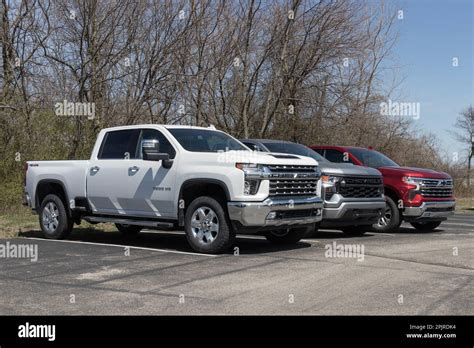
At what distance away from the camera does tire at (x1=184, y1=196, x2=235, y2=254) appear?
30.3 feet

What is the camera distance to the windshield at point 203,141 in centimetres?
1019

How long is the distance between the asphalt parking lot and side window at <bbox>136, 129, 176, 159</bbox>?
5.42ft

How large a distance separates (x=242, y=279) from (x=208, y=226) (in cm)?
204

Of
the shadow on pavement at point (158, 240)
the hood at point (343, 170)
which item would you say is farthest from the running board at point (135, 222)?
→ the hood at point (343, 170)

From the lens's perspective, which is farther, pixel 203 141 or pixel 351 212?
pixel 351 212

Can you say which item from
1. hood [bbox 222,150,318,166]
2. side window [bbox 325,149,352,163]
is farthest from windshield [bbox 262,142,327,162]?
hood [bbox 222,150,318,166]

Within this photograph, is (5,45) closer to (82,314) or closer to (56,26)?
(56,26)

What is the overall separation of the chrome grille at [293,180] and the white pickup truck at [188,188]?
2 centimetres

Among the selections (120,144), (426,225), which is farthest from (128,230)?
(426,225)

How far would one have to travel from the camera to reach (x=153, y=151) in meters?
9.76

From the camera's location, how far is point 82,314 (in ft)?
19.2

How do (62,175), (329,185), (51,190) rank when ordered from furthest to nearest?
(51,190)
(62,175)
(329,185)

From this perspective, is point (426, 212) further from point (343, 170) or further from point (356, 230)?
point (343, 170)

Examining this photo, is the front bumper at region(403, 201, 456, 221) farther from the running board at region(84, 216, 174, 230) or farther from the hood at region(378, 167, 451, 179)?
the running board at region(84, 216, 174, 230)
